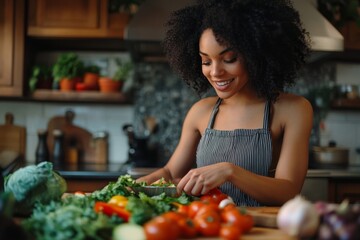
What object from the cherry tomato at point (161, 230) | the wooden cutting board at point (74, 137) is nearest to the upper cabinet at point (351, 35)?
the wooden cutting board at point (74, 137)

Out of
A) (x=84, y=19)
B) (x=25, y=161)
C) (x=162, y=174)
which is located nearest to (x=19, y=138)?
(x=25, y=161)

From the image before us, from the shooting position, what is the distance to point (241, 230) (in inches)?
45.6

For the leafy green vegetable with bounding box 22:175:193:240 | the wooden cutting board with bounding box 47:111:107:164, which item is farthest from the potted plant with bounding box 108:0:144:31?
the leafy green vegetable with bounding box 22:175:193:240

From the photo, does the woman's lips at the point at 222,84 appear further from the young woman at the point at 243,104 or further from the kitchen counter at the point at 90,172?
the kitchen counter at the point at 90,172

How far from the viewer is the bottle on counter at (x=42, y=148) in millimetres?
3521

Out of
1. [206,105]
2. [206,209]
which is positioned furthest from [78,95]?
[206,209]

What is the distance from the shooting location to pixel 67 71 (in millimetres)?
3418

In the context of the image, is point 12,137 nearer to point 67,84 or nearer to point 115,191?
point 67,84

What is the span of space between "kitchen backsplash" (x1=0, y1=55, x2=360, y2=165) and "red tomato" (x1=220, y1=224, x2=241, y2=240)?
101 inches

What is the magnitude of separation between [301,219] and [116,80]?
252 cm

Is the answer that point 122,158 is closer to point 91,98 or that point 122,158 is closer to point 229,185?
point 91,98

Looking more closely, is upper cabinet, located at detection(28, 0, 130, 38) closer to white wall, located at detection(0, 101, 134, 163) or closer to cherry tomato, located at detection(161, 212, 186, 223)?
white wall, located at detection(0, 101, 134, 163)

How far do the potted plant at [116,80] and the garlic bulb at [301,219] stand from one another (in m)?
2.47

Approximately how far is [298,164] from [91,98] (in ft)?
6.50
